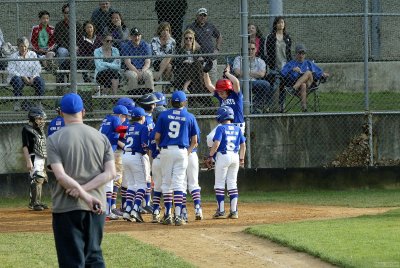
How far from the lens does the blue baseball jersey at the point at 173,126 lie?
1486cm

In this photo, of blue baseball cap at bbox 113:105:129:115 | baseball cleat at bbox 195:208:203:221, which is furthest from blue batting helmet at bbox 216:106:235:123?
blue baseball cap at bbox 113:105:129:115

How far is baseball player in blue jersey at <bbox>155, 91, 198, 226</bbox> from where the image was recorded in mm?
14867

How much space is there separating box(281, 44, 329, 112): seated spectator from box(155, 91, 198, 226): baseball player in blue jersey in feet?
16.5

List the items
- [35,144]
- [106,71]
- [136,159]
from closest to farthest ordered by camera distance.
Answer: [136,159], [35,144], [106,71]

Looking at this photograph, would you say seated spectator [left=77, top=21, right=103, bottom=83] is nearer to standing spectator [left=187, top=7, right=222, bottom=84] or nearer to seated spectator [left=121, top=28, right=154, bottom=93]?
seated spectator [left=121, top=28, right=154, bottom=93]

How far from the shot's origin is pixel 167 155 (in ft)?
49.1

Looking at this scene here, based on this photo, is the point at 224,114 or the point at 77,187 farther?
the point at 224,114

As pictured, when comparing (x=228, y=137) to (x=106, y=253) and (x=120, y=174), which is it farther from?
(x=106, y=253)

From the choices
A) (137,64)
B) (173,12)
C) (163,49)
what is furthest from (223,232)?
(173,12)

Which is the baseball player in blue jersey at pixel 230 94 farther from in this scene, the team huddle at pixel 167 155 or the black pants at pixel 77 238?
the black pants at pixel 77 238

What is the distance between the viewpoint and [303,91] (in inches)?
776

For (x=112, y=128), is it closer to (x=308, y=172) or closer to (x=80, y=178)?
(x=308, y=172)

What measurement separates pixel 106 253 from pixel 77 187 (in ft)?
12.2

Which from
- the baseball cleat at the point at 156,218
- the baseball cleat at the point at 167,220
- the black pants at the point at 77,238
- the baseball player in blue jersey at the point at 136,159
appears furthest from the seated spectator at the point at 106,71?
the black pants at the point at 77,238
